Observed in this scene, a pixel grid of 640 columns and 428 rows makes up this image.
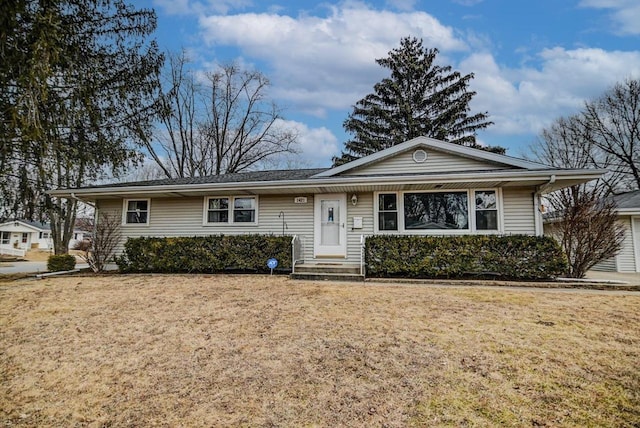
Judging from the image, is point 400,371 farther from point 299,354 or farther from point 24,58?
point 24,58

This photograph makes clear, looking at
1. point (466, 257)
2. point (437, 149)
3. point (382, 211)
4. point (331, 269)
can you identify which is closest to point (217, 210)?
point (331, 269)

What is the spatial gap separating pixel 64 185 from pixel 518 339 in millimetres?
14232

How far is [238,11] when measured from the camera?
12.4m

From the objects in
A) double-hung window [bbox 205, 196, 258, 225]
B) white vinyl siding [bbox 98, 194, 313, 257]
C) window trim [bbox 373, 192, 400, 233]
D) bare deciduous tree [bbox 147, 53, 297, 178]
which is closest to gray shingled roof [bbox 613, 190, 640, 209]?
window trim [bbox 373, 192, 400, 233]

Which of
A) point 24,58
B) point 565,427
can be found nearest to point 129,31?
point 24,58

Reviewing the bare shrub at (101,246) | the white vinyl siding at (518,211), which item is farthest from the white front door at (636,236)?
the bare shrub at (101,246)

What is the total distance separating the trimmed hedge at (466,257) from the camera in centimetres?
780

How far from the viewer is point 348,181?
29.3 ft

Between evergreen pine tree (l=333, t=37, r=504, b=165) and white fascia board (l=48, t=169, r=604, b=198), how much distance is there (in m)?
14.8

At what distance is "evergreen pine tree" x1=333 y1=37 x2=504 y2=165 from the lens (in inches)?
894

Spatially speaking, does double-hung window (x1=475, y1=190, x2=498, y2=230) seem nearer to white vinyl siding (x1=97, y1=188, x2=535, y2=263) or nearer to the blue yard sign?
white vinyl siding (x1=97, y1=188, x2=535, y2=263)

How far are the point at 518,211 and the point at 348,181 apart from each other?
4587 mm

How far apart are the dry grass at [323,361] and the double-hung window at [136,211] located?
210 inches

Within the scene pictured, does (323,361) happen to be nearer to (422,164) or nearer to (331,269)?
(331,269)
